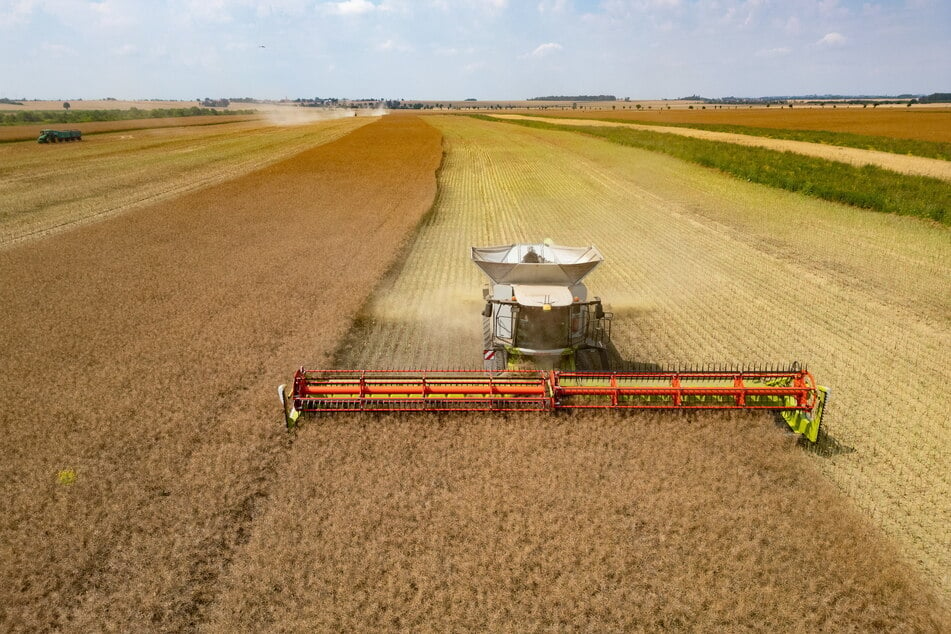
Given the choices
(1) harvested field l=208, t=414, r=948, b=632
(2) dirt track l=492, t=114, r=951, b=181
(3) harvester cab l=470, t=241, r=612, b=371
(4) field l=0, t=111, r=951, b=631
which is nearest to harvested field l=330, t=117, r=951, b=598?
(4) field l=0, t=111, r=951, b=631

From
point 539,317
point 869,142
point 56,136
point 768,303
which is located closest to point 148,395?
point 539,317

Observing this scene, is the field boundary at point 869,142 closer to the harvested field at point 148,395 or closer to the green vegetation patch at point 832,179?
the green vegetation patch at point 832,179

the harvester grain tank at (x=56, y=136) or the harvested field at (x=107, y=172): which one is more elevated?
the harvester grain tank at (x=56, y=136)

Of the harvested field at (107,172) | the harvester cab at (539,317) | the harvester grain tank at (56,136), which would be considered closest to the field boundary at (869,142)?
the harvester cab at (539,317)

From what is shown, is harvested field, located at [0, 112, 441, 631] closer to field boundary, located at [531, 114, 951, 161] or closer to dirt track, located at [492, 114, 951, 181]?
dirt track, located at [492, 114, 951, 181]

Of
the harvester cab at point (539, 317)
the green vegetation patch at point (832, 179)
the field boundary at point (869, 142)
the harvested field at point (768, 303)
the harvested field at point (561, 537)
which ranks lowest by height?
the harvested field at point (561, 537)

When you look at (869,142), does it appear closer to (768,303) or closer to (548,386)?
(768,303)

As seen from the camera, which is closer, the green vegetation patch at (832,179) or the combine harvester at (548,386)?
the combine harvester at (548,386)
